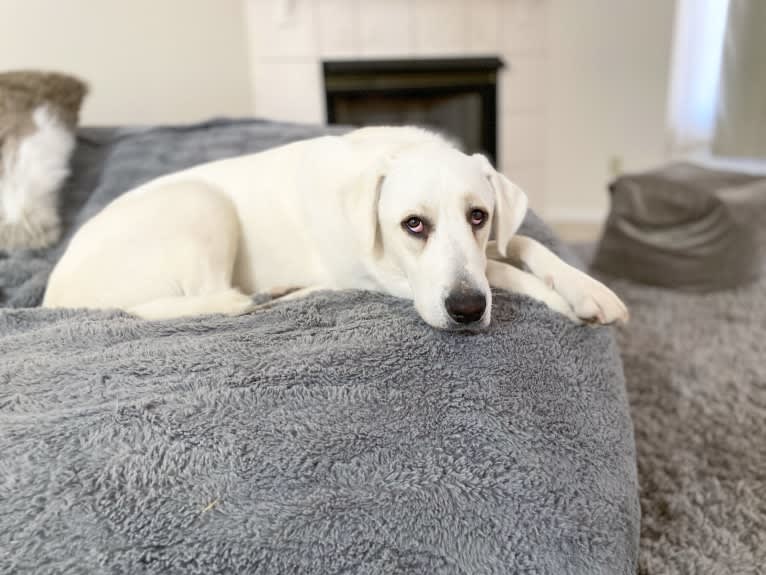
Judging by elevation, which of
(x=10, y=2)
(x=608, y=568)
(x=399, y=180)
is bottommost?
(x=608, y=568)

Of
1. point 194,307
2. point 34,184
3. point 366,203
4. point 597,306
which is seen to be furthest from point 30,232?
point 597,306

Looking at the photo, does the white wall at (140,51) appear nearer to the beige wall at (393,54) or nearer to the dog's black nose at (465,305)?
the beige wall at (393,54)

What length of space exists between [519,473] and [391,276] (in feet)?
1.63

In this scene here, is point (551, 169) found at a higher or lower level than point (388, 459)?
lower

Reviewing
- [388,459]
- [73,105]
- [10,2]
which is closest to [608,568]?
[388,459]

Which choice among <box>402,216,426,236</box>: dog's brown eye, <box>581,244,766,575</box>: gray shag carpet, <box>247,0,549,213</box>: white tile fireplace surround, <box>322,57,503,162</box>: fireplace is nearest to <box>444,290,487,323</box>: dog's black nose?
<box>402,216,426,236</box>: dog's brown eye

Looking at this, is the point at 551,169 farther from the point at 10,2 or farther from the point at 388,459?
the point at 388,459

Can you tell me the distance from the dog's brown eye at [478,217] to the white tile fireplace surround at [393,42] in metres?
2.33

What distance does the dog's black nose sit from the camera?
974 mm

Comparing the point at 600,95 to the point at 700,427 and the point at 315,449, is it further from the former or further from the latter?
the point at 315,449

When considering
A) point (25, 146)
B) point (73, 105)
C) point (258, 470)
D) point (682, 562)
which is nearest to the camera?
point (258, 470)

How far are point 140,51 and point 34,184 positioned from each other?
141 cm

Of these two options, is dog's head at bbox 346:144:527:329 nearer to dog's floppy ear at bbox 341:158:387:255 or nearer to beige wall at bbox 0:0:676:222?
dog's floppy ear at bbox 341:158:387:255

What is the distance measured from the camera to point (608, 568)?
0.77m
